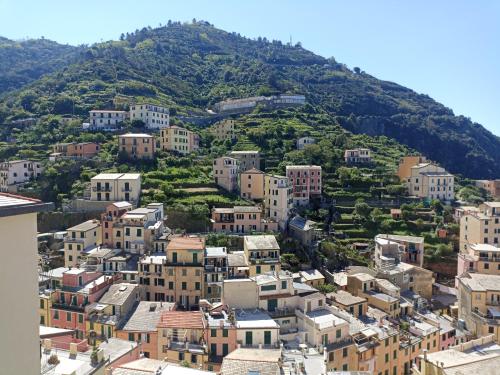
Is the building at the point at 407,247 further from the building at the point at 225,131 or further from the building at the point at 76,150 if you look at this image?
the building at the point at 76,150

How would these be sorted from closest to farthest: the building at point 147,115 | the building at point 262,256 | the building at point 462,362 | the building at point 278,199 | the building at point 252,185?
the building at point 462,362, the building at point 262,256, the building at point 278,199, the building at point 252,185, the building at point 147,115

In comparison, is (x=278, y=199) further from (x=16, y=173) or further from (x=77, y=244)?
(x=16, y=173)

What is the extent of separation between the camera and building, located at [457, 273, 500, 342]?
3725 centimetres

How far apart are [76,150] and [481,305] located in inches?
2181

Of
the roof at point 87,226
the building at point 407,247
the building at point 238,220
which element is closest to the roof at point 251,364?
the roof at point 87,226

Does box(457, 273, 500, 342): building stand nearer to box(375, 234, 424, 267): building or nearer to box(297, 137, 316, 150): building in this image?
box(375, 234, 424, 267): building

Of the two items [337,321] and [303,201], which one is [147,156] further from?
[337,321]

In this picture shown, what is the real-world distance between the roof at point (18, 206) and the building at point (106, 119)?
7905 cm

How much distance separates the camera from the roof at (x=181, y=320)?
29.8 m

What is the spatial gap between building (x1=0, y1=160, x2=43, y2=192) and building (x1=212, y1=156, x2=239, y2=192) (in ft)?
79.1

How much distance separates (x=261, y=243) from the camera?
4284cm

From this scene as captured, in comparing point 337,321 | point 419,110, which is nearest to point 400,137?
point 419,110

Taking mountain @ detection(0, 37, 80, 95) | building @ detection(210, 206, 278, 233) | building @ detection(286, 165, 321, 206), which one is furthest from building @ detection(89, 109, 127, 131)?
mountain @ detection(0, 37, 80, 95)

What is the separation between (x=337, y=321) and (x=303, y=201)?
3445 cm
